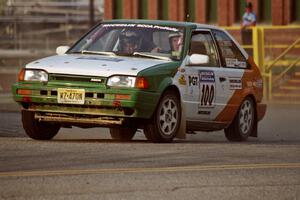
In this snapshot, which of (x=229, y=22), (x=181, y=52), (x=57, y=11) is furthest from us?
(x=57, y=11)

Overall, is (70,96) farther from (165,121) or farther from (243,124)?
(243,124)

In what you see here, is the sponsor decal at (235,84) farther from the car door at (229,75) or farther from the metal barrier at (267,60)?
the metal barrier at (267,60)

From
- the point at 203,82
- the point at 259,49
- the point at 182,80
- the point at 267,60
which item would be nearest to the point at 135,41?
the point at 182,80

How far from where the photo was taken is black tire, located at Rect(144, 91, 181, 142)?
13.8m

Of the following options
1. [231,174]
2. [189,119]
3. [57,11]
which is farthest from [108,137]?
[57,11]

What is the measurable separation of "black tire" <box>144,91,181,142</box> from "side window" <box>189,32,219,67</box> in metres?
1.08

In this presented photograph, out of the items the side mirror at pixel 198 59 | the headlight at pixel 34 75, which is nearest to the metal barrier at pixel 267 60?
the side mirror at pixel 198 59

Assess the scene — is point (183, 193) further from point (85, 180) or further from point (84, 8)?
point (84, 8)

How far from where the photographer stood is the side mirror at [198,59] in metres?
14.4

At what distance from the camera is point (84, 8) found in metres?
84.3

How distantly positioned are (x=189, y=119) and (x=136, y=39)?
118cm

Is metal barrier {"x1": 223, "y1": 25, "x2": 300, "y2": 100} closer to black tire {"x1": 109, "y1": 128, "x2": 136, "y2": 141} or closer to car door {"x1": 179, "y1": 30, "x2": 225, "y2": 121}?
car door {"x1": 179, "y1": 30, "x2": 225, "y2": 121}

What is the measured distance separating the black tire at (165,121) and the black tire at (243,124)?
5.60 ft

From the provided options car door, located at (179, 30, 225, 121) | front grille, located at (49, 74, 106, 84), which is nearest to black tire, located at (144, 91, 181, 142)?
car door, located at (179, 30, 225, 121)
